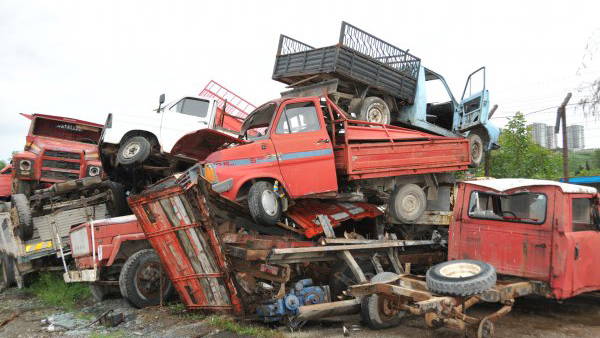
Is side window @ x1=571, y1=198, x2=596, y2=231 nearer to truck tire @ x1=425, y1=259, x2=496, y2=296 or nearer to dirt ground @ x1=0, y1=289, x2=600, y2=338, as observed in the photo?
dirt ground @ x1=0, y1=289, x2=600, y2=338

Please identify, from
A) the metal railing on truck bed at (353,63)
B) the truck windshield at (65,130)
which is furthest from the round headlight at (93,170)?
the metal railing on truck bed at (353,63)

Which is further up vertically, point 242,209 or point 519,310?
point 242,209

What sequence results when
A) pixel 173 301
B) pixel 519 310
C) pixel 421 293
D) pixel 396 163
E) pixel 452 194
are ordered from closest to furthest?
pixel 421 293 < pixel 519 310 < pixel 173 301 < pixel 396 163 < pixel 452 194

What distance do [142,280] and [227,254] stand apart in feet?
7.08

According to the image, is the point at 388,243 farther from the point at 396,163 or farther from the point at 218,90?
the point at 218,90

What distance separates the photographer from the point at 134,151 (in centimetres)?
792

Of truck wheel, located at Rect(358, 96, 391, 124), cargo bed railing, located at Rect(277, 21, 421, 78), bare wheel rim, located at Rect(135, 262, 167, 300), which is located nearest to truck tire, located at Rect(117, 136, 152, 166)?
bare wheel rim, located at Rect(135, 262, 167, 300)

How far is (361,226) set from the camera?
8.00 meters

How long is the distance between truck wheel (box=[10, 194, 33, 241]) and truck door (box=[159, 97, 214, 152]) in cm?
267

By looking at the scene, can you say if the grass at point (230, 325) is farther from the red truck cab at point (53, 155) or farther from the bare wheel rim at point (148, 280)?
the red truck cab at point (53, 155)

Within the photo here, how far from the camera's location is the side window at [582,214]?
5.33 metres

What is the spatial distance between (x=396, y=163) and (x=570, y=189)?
2.81m

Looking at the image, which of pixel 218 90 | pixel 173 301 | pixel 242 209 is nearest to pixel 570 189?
pixel 242 209

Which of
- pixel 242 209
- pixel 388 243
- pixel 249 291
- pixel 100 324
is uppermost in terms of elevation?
pixel 242 209
